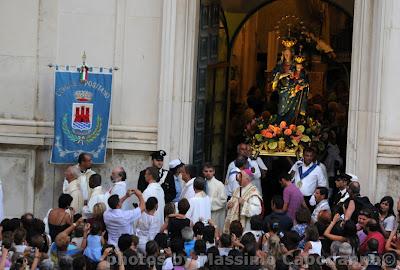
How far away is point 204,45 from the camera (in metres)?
22.5

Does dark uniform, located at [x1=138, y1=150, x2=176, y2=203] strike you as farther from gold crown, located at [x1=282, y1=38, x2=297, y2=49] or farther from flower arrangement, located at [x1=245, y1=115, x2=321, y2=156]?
gold crown, located at [x1=282, y1=38, x2=297, y2=49]

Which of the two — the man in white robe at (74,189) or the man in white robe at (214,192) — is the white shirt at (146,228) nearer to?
the man in white robe at (74,189)

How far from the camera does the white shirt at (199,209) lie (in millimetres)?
19200

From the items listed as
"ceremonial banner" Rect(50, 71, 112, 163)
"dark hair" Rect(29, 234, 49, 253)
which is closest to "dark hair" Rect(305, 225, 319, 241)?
"dark hair" Rect(29, 234, 49, 253)

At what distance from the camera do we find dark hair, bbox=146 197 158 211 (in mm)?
18234

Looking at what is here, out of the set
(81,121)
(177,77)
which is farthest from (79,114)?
(177,77)

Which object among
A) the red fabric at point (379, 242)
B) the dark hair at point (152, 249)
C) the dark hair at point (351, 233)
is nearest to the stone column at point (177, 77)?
the dark hair at point (351, 233)

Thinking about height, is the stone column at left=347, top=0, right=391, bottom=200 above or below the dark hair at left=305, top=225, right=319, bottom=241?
above

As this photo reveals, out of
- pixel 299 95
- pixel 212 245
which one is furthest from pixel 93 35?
pixel 212 245

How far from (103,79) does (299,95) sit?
12.8 feet

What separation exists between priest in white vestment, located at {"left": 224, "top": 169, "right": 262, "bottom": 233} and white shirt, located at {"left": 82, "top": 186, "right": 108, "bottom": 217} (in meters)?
1.85

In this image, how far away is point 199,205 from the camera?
19.3 metres

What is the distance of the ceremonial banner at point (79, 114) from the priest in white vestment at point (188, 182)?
60.0 inches

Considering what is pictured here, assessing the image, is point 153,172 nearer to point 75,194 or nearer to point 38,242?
point 75,194
